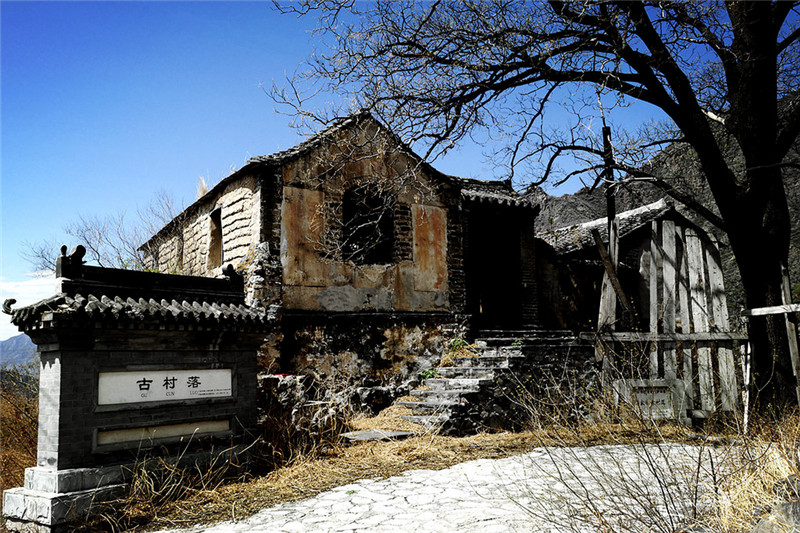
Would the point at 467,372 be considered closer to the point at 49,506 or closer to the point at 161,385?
the point at 161,385

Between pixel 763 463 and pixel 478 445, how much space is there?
500 cm

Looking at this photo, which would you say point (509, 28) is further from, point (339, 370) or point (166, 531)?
point (166, 531)

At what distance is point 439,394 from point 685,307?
445cm

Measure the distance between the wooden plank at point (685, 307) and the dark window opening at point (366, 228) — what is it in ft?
18.5

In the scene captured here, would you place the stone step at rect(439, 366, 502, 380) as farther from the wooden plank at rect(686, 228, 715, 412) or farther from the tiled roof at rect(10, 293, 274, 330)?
the tiled roof at rect(10, 293, 274, 330)

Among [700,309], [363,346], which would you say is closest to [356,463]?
[363,346]

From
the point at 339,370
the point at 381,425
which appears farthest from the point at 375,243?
the point at 381,425

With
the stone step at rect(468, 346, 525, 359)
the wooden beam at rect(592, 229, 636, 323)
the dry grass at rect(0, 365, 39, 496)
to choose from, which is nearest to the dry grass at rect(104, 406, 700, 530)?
the stone step at rect(468, 346, 525, 359)

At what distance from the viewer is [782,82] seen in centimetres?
1069

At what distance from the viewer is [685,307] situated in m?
9.48

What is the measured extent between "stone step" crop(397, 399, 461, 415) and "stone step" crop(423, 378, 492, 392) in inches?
16.9

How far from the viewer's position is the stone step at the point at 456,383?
10.4 m

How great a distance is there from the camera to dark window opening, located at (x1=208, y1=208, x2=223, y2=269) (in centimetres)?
1402

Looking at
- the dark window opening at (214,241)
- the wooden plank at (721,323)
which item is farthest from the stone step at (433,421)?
the dark window opening at (214,241)
